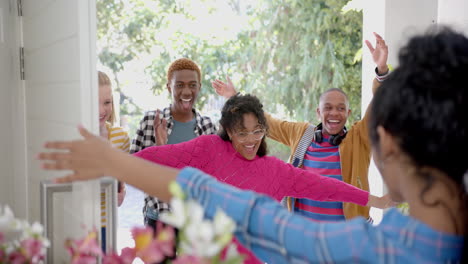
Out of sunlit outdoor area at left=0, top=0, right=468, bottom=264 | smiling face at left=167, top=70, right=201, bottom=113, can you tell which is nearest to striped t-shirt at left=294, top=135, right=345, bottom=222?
sunlit outdoor area at left=0, top=0, right=468, bottom=264

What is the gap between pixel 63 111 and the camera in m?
1.14

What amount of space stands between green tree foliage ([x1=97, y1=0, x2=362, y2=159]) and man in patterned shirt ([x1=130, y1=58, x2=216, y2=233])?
476cm

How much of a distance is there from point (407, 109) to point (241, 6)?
750 centimetres

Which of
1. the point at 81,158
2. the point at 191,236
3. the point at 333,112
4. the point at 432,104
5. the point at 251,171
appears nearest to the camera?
the point at 191,236

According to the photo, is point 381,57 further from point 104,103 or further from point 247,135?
point 104,103

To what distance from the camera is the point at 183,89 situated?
2570mm

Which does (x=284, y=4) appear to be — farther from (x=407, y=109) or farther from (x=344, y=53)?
(x=407, y=109)

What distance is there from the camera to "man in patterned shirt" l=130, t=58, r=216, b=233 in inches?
93.3

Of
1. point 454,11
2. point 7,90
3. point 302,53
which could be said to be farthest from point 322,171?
point 302,53

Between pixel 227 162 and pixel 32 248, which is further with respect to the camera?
pixel 227 162

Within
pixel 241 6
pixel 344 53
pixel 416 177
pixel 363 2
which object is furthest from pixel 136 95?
pixel 416 177

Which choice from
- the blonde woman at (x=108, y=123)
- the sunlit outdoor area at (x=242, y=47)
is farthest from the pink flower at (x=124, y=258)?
the sunlit outdoor area at (x=242, y=47)

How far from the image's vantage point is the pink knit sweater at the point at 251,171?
185cm

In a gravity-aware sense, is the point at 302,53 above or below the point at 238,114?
above
